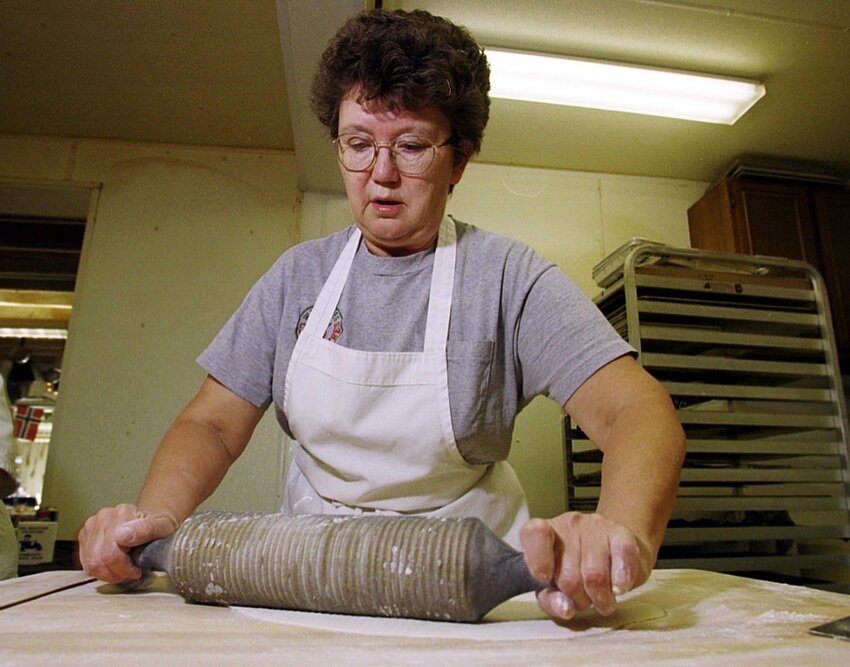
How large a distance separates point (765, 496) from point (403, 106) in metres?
1.86

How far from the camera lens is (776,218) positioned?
8.80 ft

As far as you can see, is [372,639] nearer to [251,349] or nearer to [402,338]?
[402,338]

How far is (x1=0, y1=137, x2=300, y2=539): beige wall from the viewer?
244cm

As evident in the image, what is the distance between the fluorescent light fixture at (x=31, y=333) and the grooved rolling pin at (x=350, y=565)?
5.03 metres

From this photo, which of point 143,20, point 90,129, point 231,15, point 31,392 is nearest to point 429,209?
point 231,15

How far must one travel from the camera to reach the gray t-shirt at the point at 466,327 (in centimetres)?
90

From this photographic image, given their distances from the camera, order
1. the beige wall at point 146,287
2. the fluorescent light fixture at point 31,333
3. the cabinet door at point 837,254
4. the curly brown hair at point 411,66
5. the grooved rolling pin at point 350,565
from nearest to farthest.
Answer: the grooved rolling pin at point 350,565, the curly brown hair at point 411,66, the beige wall at point 146,287, the cabinet door at point 837,254, the fluorescent light fixture at point 31,333

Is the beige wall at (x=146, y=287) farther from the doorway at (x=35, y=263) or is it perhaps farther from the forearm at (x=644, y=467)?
the forearm at (x=644, y=467)

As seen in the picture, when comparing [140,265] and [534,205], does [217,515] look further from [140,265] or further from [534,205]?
[534,205]

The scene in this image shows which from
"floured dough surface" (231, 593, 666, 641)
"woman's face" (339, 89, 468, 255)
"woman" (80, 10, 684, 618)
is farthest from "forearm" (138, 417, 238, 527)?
"woman's face" (339, 89, 468, 255)

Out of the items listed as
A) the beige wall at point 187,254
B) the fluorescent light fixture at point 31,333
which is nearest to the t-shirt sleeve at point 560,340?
the beige wall at point 187,254

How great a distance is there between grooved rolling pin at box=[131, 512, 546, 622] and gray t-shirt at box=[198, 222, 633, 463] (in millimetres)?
338

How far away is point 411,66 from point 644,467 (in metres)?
0.66

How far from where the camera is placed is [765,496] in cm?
211
